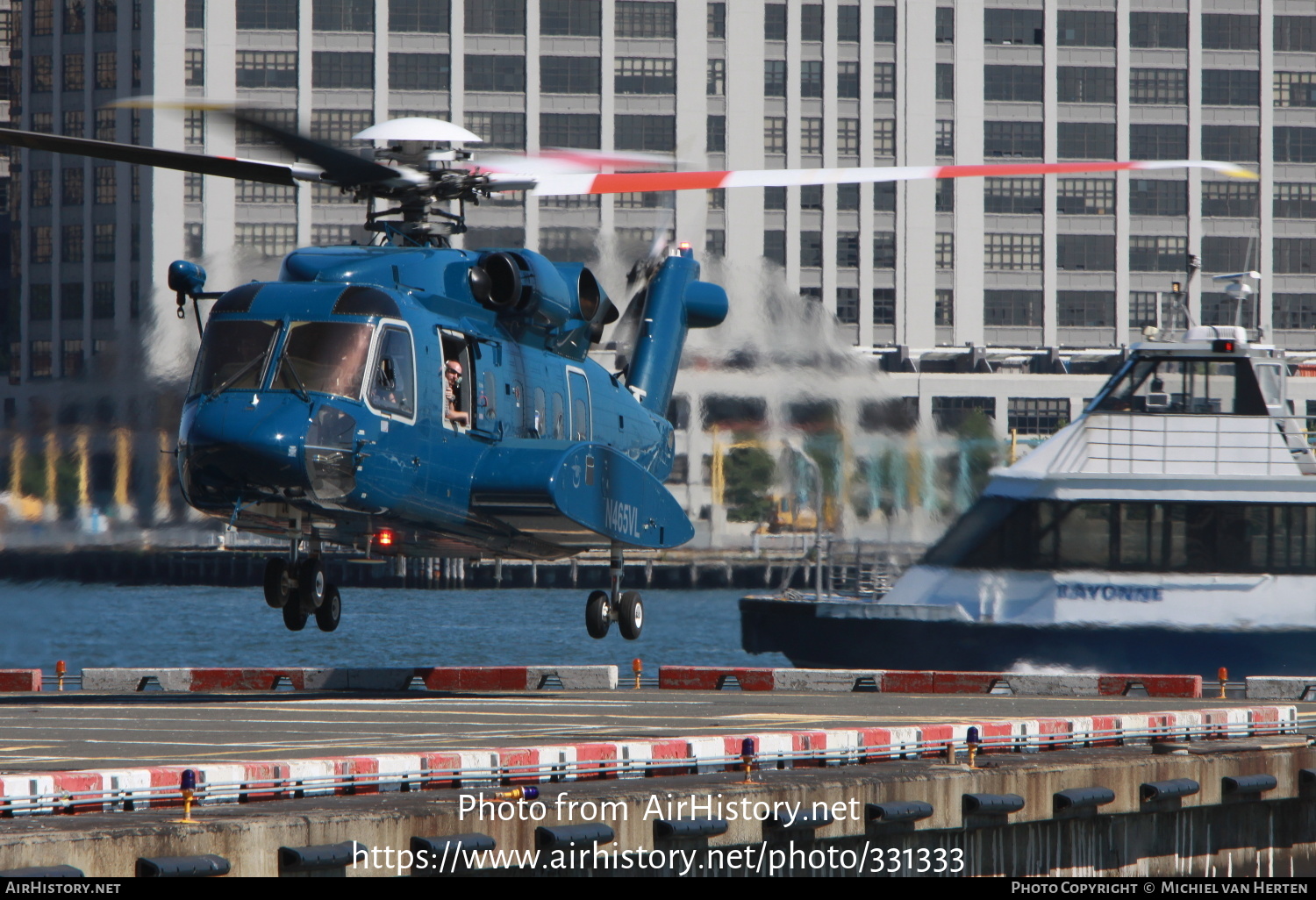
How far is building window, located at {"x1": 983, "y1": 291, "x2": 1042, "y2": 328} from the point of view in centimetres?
11656

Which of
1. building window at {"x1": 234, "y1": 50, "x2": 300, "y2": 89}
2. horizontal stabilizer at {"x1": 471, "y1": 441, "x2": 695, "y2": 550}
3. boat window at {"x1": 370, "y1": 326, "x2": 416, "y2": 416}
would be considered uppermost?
building window at {"x1": 234, "y1": 50, "x2": 300, "y2": 89}

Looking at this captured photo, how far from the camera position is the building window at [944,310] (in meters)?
116

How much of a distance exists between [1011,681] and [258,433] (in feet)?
51.8

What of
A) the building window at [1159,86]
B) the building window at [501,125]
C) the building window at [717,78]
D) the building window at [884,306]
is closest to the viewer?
the building window at [501,125]

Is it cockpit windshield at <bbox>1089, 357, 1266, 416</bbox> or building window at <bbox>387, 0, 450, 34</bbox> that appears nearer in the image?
cockpit windshield at <bbox>1089, 357, 1266, 416</bbox>

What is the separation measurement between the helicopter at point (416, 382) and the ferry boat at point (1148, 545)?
487 inches

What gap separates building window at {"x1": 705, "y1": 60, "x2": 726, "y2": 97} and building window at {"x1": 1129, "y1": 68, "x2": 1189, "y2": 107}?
2787 centimetres

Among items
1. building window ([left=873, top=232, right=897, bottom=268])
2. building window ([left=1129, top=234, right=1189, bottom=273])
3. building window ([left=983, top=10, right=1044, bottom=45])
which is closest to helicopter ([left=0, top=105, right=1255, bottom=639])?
building window ([left=873, top=232, right=897, bottom=268])

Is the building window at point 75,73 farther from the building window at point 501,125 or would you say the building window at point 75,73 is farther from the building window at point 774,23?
the building window at point 774,23

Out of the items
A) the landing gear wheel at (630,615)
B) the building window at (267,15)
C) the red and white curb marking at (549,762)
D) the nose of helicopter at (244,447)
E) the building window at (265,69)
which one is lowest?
the red and white curb marking at (549,762)

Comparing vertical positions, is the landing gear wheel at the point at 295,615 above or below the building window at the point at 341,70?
below

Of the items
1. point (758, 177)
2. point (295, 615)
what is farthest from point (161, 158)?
point (758, 177)

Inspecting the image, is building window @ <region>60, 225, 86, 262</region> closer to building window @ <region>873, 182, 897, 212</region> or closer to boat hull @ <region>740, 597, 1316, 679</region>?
building window @ <region>873, 182, 897, 212</region>

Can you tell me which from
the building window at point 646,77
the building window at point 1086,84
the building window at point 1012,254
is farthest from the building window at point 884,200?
the building window at point 646,77
